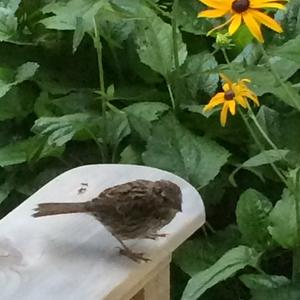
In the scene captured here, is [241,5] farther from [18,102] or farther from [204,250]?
[18,102]

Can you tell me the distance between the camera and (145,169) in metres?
1.14

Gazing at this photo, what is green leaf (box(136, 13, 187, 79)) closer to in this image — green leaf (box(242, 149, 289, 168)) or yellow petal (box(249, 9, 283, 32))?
green leaf (box(242, 149, 289, 168))

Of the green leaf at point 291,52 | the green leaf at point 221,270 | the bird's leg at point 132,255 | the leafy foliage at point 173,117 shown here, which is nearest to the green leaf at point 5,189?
the leafy foliage at point 173,117

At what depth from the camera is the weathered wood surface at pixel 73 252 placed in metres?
0.94

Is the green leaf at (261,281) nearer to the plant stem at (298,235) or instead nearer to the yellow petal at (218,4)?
the plant stem at (298,235)

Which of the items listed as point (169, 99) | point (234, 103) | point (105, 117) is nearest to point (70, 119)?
point (105, 117)

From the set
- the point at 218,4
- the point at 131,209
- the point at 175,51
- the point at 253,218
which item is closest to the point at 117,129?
the point at 175,51

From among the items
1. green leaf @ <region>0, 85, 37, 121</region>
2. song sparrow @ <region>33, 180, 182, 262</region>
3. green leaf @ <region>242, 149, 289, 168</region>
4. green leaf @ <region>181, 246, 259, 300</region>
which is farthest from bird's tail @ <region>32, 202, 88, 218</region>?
green leaf @ <region>0, 85, 37, 121</region>

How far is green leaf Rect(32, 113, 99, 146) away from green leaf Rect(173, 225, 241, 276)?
23cm

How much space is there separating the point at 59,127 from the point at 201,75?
0.79 feet

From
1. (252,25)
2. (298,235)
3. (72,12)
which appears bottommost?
(298,235)

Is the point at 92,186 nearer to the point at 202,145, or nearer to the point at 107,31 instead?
the point at 202,145

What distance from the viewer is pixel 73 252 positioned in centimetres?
99

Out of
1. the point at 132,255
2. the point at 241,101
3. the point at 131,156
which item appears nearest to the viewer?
the point at 132,255
